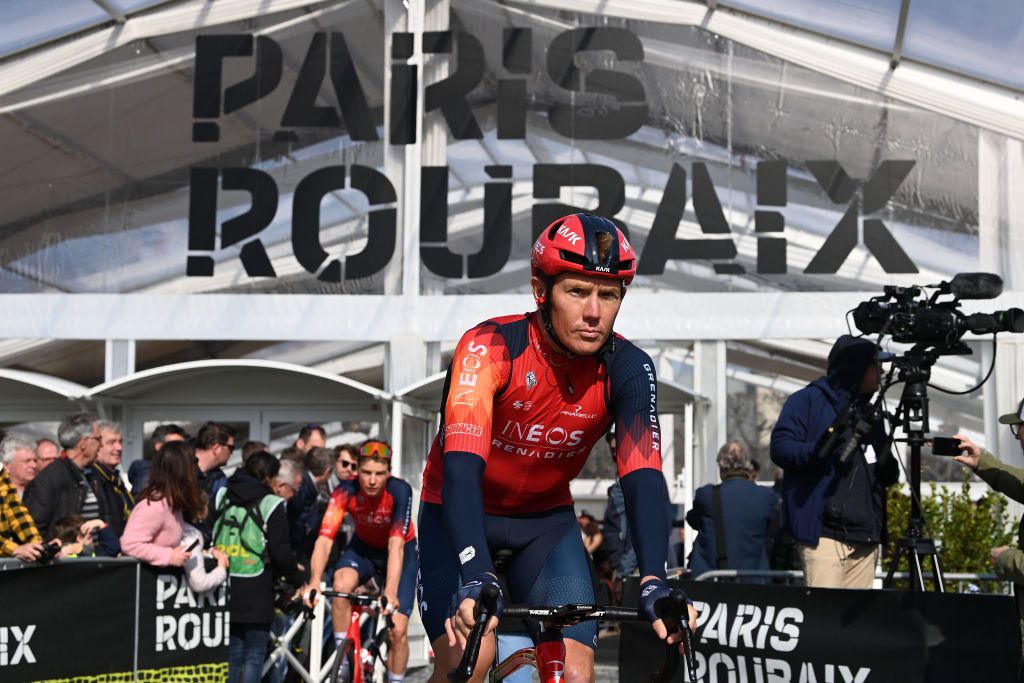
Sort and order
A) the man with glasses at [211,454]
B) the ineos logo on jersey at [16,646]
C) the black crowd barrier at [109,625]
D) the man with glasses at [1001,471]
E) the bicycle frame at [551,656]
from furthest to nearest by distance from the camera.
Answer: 1. the man with glasses at [211,454]
2. the black crowd barrier at [109,625]
3. the ineos logo on jersey at [16,646]
4. the man with glasses at [1001,471]
5. the bicycle frame at [551,656]

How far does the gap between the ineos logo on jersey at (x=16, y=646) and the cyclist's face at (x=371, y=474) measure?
2.51 m

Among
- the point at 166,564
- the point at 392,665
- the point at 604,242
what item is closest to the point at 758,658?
the point at 392,665

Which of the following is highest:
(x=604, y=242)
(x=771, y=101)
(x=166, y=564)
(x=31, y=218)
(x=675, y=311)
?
(x=771, y=101)

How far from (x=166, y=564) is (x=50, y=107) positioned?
28.9ft

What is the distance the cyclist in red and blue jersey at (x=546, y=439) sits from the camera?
4.38 meters

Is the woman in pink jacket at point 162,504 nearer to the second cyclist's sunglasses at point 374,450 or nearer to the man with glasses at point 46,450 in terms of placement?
the man with glasses at point 46,450

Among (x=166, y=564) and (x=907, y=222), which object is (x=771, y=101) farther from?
(x=166, y=564)

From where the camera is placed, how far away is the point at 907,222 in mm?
15602

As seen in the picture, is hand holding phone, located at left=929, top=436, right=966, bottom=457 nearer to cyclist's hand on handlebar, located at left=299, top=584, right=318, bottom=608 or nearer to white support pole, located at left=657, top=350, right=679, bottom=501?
cyclist's hand on handlebar, located at left=299, top=584, right=318, bottom=608

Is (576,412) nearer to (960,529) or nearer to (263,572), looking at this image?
(263,572)

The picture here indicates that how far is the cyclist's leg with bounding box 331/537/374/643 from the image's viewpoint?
10258 mm

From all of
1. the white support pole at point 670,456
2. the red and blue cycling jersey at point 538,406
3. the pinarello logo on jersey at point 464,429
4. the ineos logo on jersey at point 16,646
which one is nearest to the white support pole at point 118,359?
the white support pole at point 670,456

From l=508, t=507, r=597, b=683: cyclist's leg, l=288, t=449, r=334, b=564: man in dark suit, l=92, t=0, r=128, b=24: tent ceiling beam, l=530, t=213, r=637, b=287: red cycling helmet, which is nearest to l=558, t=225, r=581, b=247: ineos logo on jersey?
l=530, t=213, r=637, b=287: red cycling helmet

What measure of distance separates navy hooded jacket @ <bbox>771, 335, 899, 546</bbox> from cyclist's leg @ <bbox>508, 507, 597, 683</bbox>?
352 centimetres
